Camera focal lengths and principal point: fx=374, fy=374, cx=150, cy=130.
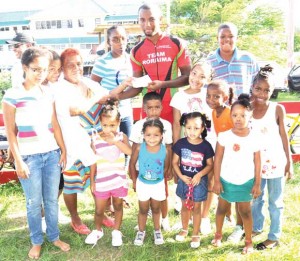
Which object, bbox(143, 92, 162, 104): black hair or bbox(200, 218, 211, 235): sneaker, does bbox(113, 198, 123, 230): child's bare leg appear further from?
bbox(143, 92, 162, 104): black hair

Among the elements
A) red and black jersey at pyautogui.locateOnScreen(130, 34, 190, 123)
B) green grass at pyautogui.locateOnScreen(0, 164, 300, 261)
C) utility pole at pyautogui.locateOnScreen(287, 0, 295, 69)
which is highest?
utility pole at pyautogui.locateOnScreen(287, 0, 295, 69)

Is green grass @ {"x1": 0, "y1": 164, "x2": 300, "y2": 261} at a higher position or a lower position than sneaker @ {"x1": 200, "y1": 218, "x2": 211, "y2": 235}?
lower

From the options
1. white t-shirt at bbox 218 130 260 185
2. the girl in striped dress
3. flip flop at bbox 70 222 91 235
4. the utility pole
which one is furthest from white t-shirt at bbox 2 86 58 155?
the utility pole

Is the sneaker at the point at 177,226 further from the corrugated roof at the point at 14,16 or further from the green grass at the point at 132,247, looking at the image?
the corrugated roof at the point at 14,16

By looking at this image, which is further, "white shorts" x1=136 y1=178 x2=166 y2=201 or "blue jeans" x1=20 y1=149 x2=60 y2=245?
"white shorts" x1=136 y1=178 x2=166 y2=201

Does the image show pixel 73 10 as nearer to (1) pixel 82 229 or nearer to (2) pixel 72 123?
(1) pixel 82 229

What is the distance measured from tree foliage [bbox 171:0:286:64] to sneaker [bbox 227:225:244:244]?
57.3ft

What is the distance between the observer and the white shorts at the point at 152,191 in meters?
3.22

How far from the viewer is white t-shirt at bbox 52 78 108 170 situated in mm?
3080

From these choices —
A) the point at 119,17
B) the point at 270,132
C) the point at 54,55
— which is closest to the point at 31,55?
the point at 54,55

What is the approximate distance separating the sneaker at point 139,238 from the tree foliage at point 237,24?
1761 cm

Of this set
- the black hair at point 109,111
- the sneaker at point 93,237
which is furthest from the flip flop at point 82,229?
the black hair at point 109,111

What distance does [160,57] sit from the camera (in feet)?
11.5

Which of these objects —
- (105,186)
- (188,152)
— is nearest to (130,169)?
(105,186)
